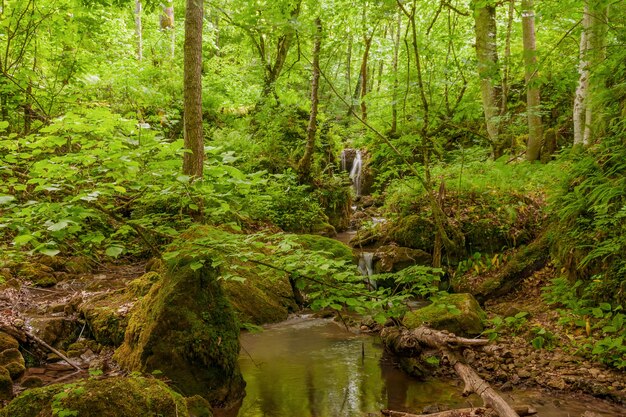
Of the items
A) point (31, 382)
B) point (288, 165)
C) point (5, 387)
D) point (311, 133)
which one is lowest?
point (31, 382)

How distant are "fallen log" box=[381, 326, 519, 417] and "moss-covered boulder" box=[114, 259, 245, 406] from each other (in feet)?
7.38

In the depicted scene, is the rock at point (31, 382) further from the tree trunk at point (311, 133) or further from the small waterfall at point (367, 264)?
the tree trunk at point (311, 133)

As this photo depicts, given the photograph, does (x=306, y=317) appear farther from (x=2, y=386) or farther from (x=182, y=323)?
(x=2, y=386)

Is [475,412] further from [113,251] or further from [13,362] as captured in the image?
[13,362]

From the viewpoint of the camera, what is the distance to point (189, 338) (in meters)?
4.83

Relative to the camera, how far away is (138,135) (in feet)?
13.4

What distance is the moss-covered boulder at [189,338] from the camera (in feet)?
15.5

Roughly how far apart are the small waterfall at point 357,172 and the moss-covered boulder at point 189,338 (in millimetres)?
13431

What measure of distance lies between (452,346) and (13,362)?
16.7 feet

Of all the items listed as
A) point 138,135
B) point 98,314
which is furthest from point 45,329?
point 138,135

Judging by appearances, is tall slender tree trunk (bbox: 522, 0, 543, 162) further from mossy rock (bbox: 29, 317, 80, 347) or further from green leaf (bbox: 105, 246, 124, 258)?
mossy rock (bbox: 29, 317, 80, 347)

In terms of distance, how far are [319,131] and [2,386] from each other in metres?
12.7

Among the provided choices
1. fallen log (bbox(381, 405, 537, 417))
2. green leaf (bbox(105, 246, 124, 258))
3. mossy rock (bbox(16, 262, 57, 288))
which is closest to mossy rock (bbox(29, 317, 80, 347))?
mossy rock (bbox(16, 262, 57, 288))

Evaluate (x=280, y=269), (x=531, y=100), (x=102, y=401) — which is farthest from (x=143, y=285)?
(x=531, y=100)
